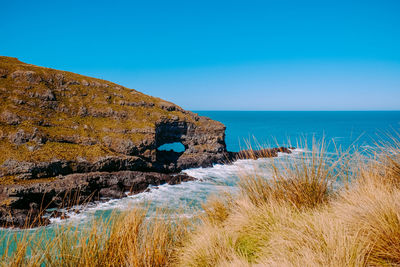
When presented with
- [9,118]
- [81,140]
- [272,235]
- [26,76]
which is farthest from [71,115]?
[272,235]

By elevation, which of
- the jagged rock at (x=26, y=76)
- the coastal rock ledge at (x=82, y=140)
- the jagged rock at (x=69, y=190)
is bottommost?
the jagged rock at (x=69, y=190)

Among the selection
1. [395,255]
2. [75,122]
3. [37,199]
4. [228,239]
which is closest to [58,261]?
[228,239]

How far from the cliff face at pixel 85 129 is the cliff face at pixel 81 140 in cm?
8

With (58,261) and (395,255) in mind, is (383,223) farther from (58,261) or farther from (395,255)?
(58,261)

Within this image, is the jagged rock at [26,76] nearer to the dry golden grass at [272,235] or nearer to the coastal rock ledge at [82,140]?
the coastal rock ledge at [82,140]

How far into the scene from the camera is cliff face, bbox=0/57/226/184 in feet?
71.8

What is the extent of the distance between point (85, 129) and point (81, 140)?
8.27 feet

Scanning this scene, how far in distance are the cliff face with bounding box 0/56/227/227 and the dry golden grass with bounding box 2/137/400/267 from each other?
36.9ft

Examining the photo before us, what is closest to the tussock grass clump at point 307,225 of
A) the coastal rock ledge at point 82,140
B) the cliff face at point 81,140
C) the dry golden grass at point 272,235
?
the dry golden grass at point 272,235

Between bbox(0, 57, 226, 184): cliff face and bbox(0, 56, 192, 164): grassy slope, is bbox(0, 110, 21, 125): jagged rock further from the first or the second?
bbox(0, 56, 192, 164): grassy slope

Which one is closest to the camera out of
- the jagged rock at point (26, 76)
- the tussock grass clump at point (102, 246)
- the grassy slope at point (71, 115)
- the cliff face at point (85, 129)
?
the tussock grass clump at point (102, 246)

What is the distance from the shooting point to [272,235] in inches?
142

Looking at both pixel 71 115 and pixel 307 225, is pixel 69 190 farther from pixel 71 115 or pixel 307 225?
pixel 71 115

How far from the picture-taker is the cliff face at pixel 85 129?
21.9 m
